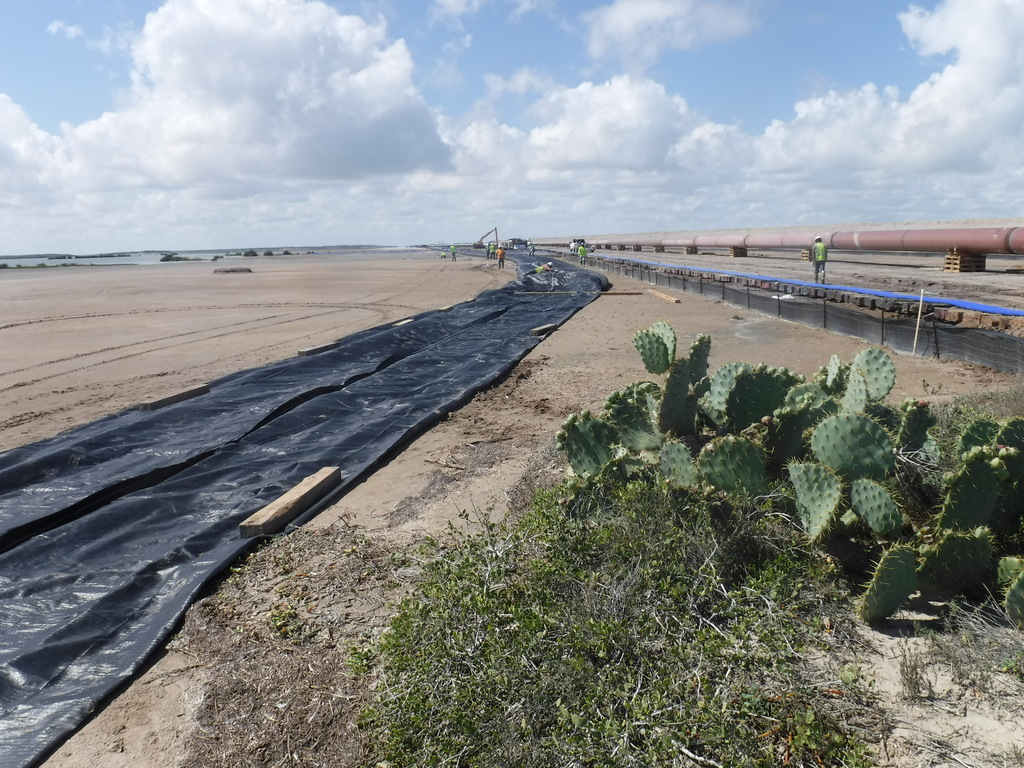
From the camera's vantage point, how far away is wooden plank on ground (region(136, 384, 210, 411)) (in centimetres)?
908

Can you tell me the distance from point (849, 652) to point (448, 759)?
2.10 metres

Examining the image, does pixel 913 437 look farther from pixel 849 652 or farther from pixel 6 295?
pixel 6 295

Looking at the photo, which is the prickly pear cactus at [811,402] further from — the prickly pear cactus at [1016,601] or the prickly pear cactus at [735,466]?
the prickly pear cactus at [1016,601]

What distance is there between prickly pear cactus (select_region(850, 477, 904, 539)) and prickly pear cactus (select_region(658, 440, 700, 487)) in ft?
3.35

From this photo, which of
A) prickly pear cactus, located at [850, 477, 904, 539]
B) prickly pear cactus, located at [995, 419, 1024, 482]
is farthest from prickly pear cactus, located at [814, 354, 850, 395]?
prickly pear cactus, located at [850, 477, 904, 539]

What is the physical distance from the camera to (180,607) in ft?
15.0

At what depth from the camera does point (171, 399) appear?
9.42 metres

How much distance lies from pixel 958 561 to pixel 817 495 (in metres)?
0.78

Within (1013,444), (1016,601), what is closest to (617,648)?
(1016,601)

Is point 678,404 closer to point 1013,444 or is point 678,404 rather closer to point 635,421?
point 635,421

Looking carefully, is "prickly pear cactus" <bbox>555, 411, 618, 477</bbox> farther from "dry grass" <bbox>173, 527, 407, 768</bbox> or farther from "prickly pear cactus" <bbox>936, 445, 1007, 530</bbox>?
"prickly pear cactus" <bbox>936, 445, 1007, 530</bbox>

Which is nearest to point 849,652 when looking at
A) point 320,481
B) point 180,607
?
point 180,607

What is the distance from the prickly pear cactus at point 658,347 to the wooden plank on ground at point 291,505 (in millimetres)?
3173

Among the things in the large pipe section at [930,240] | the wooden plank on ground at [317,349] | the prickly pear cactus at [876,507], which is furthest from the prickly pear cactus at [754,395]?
the large pipe section at [930,240]
